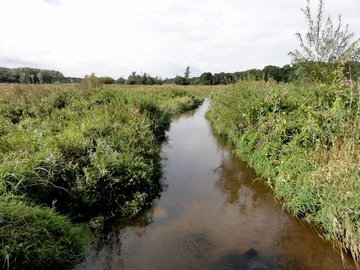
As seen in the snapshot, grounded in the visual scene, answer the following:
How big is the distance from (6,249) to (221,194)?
13.1 ft

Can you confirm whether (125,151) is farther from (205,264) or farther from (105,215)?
(205,264)

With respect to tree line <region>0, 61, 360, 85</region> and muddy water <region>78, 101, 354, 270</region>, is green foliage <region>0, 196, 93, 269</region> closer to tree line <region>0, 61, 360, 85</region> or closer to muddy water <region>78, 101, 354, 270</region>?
muddy water <region>78, 101, 354, 270</region>

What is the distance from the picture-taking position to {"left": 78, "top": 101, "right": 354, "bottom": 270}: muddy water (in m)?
3.25

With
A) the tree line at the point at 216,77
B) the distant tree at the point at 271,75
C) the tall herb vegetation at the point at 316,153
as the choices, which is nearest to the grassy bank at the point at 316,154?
the tall herb vegetation at the point at 316,153

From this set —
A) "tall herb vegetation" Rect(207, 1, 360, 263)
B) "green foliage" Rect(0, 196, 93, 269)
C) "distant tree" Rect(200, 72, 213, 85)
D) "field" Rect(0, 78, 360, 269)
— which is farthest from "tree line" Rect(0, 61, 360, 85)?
"green foliage" Rect(0, 196, 93, 269)

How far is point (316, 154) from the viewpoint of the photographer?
15.1ft

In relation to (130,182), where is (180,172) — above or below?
below

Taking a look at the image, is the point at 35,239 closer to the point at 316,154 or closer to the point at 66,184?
the point at 66,184

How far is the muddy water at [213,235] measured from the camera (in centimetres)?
325

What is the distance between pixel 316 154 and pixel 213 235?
8.38 ft

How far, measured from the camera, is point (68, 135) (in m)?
5.23

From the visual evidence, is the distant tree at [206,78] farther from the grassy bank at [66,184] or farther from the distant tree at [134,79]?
the grassy bank at [66,184]

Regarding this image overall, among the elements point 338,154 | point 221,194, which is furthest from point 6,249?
point 338,154

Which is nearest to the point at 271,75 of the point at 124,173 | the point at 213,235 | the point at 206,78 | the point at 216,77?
the point at 124,173
